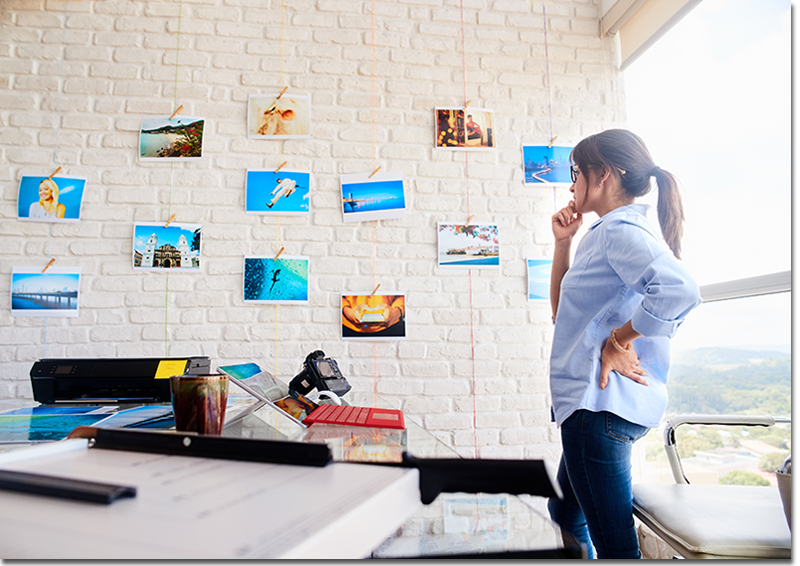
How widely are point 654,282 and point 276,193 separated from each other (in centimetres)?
158

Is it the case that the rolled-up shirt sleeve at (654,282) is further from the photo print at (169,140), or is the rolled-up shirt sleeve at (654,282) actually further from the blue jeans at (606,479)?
the photo print at (169,140)

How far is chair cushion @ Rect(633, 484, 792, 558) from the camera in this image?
0.97 m

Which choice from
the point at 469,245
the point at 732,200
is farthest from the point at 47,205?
the point at 732,200

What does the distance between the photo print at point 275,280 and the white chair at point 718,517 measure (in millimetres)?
1463

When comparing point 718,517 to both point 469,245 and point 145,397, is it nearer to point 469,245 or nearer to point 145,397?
point 469,245

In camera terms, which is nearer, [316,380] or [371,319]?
[316,380]

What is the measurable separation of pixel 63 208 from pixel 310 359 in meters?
1.53

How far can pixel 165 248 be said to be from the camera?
197 cm

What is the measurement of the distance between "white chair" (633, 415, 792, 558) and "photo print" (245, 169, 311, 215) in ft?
5.49

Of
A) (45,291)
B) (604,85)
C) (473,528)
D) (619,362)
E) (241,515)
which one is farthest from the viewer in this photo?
(604,85)

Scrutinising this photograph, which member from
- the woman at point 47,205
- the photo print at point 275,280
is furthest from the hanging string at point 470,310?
the woman at point 47,205

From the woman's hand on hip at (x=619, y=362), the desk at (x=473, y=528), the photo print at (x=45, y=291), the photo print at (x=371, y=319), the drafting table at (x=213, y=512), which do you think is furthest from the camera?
the photo print at (x=371, y=319)

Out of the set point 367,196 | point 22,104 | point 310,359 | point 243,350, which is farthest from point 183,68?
point 310,359

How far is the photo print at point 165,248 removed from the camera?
77.1 inches
